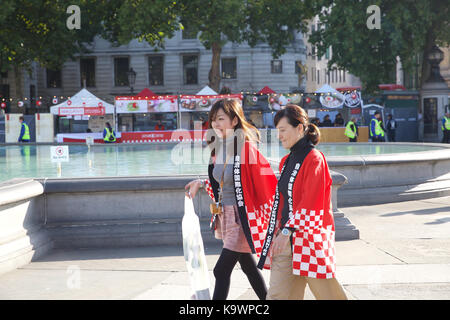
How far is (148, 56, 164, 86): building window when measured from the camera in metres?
49.5

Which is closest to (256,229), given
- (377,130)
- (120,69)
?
(377,130)

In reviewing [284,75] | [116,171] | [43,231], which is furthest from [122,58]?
[43,231]

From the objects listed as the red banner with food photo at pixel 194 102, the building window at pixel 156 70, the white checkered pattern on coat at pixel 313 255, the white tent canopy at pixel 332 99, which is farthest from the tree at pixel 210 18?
the white checkered pattern on coat at pixel 313 255

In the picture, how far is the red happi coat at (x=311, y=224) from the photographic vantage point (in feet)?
13.6

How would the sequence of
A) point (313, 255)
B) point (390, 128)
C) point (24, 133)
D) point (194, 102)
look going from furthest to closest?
point (390, 128) < point (194, 102) < point (24, 133) < point (313, 255)

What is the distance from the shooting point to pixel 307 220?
416 cm

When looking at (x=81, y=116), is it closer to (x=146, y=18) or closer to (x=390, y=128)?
(x=146, y=18)

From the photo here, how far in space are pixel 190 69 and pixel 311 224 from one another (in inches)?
1803

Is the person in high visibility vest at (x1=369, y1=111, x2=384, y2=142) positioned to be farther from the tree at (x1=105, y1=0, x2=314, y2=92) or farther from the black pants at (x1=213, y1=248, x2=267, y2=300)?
the black pants at (x1=213, y1=248, x2=267, y2=300)

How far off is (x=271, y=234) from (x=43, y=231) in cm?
431

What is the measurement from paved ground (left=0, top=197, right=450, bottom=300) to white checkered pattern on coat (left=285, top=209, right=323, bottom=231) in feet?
5.45

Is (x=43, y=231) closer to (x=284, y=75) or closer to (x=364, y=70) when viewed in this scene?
(x=364, y=70)

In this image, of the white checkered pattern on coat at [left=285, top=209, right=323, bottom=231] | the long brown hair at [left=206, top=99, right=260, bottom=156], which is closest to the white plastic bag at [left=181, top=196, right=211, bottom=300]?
the long brown hair at [left=206, top=99, right=260, bottom=156]

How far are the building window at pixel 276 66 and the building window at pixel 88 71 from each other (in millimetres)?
13681
